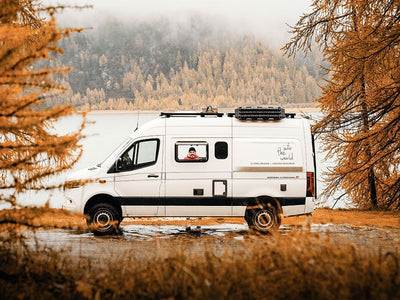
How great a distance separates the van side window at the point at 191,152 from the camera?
37.1 ft

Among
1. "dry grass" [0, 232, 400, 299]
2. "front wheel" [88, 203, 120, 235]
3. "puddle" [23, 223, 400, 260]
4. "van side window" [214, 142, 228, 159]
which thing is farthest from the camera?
"van side window" [214, 142, 228, 159]

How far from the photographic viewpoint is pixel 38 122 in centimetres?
583

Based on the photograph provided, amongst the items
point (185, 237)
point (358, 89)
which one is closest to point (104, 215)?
point (185, 237)

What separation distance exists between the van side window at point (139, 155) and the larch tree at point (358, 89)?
5329 mm

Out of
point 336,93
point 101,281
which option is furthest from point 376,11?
point 101,281

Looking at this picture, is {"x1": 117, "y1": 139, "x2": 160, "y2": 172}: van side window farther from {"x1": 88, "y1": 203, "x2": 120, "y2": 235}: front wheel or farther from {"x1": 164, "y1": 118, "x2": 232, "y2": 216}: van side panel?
{"x1": 88, "y1": 203, "x2": 120, "y2": 235}: front wheel

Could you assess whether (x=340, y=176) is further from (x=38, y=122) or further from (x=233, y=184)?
(x=38, y=122)

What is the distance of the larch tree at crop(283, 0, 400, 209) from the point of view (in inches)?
531

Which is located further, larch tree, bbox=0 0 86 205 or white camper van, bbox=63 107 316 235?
white camper van, bbox=63 107 316 235

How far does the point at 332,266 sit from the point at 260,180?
19.5ft

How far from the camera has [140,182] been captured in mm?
11312

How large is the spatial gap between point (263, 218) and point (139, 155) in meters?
2.93

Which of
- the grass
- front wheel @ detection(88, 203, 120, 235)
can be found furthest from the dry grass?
front wheel @ detection(88, 203, 120, 235)

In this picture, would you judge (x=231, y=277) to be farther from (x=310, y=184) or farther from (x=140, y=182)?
(x=310, y=184)
